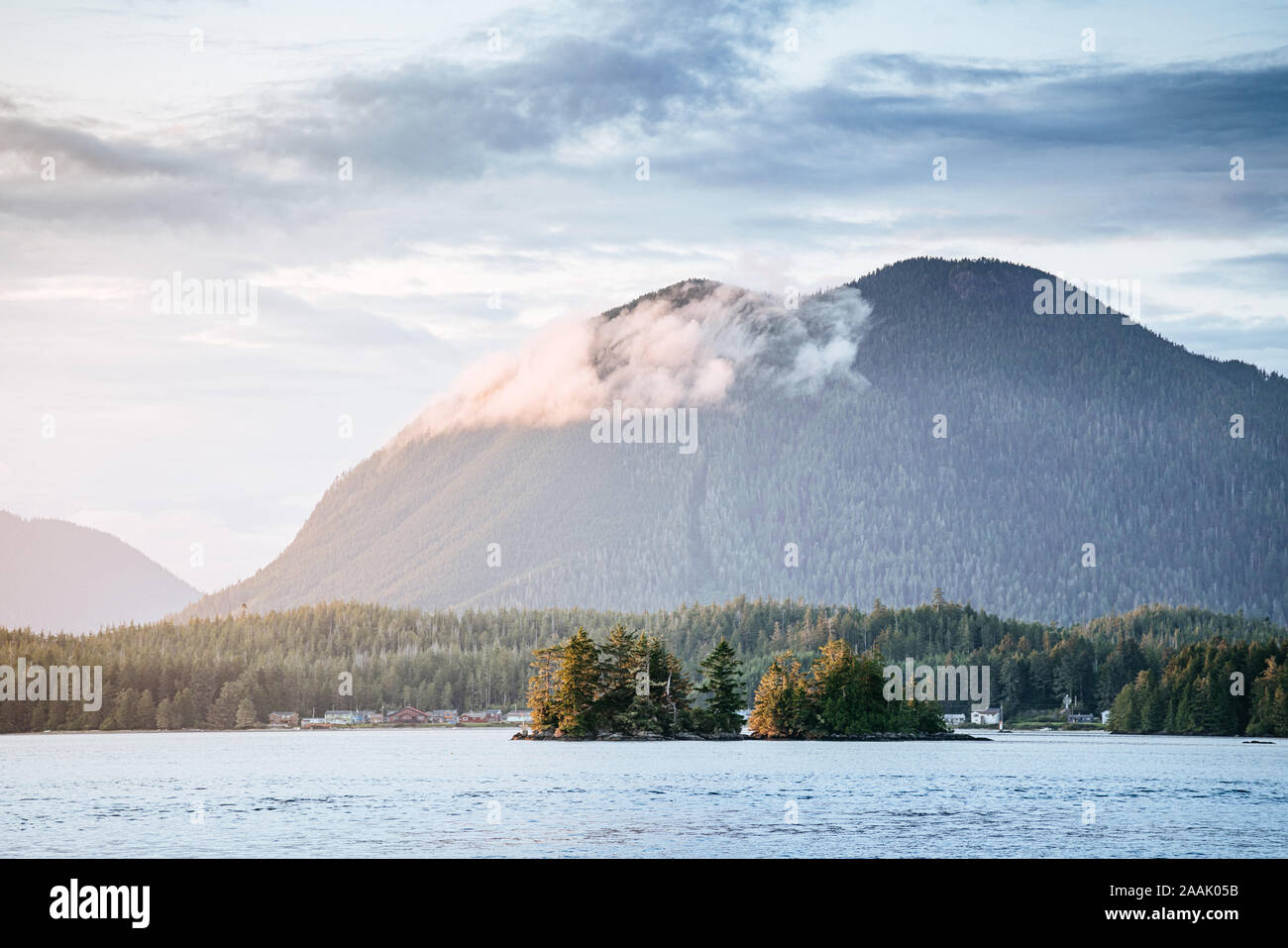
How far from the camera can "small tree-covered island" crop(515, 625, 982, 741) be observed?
561ft

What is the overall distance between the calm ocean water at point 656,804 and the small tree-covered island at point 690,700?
5.35m

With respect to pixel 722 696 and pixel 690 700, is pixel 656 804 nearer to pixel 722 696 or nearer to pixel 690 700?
pixel 722 696

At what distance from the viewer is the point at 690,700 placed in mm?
183125

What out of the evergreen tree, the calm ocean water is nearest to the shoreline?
the evergreen tree

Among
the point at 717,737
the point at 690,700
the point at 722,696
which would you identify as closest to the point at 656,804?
the point at 717,737

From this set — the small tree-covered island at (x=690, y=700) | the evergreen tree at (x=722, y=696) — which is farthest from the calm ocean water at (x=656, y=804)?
the evergreen tree at (x=722, y=696)

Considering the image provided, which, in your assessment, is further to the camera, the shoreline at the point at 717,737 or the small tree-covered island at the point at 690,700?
the shoreline at the point at 717,737

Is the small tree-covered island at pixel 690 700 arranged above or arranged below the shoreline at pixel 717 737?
above

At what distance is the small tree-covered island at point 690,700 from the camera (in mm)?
171000

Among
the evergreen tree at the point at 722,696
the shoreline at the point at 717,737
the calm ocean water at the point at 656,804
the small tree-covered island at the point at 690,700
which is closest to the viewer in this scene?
the calm ocean water at the point at 656,804

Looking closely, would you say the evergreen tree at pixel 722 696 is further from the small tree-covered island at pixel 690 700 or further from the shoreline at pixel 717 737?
the shoreline at pixel 717 737
